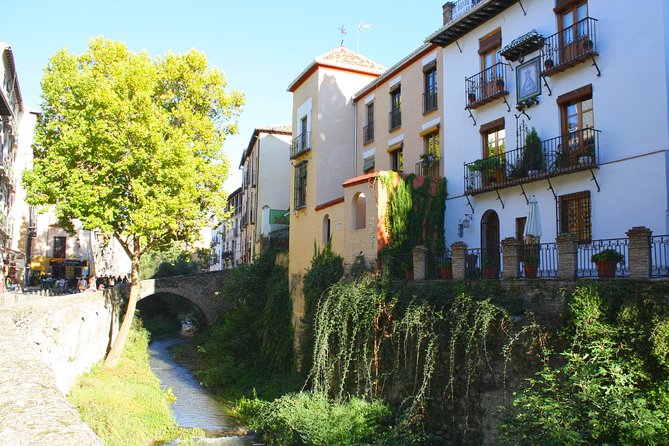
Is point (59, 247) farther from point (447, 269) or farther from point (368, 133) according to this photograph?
point (447, 269)

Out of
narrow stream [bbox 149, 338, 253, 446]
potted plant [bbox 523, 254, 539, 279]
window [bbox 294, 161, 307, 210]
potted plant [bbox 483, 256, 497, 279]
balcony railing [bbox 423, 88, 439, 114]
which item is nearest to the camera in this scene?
potted plant [bbox 523, 254, 539, 279]

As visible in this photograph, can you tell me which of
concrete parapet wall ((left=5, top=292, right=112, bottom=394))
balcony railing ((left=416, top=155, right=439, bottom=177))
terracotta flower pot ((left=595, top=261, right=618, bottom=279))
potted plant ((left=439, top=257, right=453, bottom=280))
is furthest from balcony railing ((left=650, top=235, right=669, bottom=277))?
concrete parapet wall ((left=5, top=292, right=112, bottom=394))

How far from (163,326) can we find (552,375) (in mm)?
38344

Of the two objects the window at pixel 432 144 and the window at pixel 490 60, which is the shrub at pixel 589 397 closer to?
the window at pixel 490 60

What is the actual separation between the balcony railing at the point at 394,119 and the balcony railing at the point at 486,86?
3930 mm

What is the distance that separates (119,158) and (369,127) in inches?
422

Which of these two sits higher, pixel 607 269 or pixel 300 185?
pixel 300 185

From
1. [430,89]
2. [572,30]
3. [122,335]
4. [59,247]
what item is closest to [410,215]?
[430,89]

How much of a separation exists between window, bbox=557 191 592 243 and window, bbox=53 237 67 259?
4458 centimetres

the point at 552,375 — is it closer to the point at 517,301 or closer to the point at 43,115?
the point at 517,301

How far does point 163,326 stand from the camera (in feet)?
141

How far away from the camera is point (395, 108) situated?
864 inches

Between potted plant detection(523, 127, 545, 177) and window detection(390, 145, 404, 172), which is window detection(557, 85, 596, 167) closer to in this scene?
potted plant detection(523, 127, 545, 177)

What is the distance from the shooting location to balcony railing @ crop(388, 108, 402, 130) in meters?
21.5
